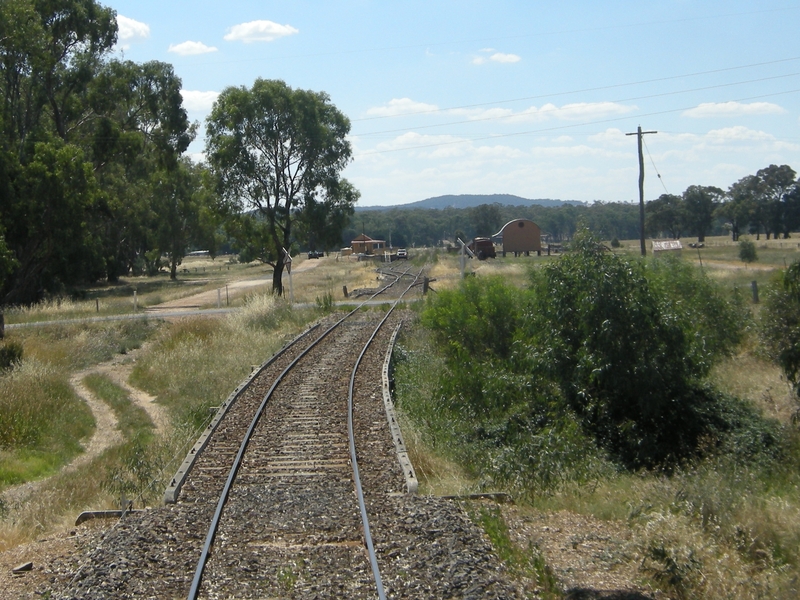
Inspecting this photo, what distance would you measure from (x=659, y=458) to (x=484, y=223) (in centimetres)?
7653

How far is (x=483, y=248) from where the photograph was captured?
255 feet

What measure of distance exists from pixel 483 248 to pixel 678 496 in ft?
226

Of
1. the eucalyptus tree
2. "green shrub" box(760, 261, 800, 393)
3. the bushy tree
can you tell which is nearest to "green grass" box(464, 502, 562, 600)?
the bushy tree

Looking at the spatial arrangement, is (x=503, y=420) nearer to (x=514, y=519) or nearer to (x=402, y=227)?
(x=514, y=519)

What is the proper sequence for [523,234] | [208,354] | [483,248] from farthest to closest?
[483,248] → [523,234] → [208,354]

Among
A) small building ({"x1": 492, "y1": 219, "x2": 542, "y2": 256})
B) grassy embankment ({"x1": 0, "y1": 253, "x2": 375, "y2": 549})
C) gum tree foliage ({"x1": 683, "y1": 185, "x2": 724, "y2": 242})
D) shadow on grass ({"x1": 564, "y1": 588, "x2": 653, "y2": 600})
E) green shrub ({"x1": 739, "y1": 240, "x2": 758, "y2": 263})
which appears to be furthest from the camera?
gum tree foliage ({"x1": 683, "y1": 185, "x2": 724, "y2": 242})

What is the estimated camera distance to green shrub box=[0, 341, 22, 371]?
2362 centimetres

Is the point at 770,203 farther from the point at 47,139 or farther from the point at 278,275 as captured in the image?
the point at 47,139

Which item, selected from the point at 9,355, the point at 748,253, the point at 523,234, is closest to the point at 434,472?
the point at 9,355

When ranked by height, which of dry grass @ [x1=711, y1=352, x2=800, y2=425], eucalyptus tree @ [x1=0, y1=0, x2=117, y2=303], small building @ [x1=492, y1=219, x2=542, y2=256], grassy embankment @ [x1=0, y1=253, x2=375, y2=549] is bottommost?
dry grass @ [x1=711, y1=352, x2=800, y2=425]

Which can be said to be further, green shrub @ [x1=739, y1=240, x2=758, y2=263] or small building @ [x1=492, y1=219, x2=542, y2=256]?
small building @ [x1=492, y1=219, x2=542, y2=256]

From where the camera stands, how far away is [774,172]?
80.2 metres

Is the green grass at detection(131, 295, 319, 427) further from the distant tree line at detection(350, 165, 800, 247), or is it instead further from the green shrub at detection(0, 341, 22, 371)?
the distant tree line at detection(350, 165, 800, 247)

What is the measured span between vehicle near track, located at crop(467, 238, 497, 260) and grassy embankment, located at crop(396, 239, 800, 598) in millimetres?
59070
